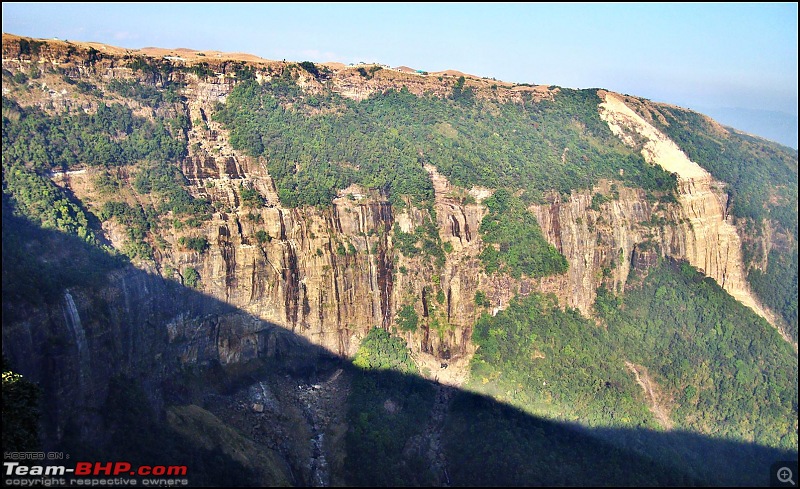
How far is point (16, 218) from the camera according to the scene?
33.8 meters

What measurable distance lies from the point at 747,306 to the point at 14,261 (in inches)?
2093

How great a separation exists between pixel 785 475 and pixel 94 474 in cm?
4126

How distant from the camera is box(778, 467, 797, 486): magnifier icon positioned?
128ft

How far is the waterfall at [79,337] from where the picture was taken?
30.8 metres

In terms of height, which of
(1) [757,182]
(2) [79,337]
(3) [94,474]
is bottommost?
(3) [94,474]

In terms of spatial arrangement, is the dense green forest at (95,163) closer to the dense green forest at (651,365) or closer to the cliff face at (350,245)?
the cliff face at (350,245)

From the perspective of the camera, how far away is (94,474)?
89.1 feet

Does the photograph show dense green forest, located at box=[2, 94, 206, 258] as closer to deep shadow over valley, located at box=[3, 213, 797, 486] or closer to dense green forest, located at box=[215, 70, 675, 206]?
deep shadow over valley, located at box=[3, 213, 797, 486]

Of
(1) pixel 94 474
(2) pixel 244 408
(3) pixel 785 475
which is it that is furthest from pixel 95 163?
(3) pixel 785 475

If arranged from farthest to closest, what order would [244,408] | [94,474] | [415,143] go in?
[415,143] < [244,408] < [94,474]

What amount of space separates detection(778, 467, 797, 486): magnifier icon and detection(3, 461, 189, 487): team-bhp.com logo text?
121ft

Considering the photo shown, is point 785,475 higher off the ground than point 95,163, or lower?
lower

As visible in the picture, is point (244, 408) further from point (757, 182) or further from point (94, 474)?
point (757, 182)

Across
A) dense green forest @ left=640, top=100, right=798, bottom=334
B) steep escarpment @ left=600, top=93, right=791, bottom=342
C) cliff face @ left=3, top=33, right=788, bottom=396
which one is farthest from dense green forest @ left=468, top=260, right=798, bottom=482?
dense green forest @ left=640, top=100, right=798, bottom=334
